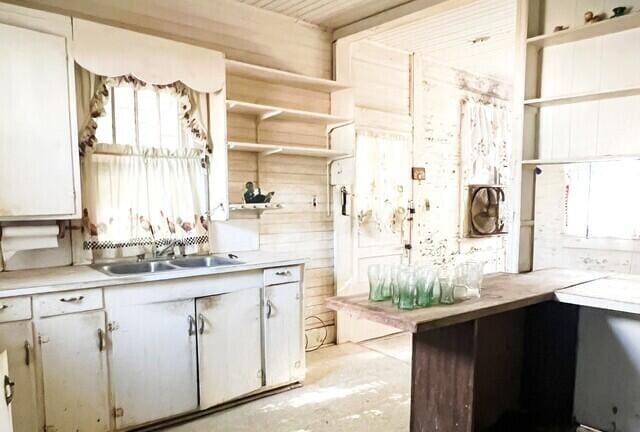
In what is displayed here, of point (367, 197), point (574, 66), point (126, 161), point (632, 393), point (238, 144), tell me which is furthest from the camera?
point (367, 197)

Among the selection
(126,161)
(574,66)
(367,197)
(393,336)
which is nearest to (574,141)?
(574,66)

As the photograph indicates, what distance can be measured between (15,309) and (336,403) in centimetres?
199

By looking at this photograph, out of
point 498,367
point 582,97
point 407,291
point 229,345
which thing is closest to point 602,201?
point 582,97

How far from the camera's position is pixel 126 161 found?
295 cm

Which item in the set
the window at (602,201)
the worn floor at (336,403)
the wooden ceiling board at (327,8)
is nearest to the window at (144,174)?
the wooden ceiling board at (327,8)

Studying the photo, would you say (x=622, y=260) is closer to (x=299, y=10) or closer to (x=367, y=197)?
(x=367, y=197)

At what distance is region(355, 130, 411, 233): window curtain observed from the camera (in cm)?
418

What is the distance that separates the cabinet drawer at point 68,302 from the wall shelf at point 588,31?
301 cm

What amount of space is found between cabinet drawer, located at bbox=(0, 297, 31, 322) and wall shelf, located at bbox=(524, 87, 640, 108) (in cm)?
309

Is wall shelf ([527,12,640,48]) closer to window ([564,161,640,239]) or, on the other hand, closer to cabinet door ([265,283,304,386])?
window ([564,161,640,239])

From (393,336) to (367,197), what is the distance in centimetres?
149

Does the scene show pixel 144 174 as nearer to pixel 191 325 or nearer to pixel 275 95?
pixel 191 325

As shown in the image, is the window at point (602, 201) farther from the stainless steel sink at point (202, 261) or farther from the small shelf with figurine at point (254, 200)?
the stainless steel sink at point (202, 261)

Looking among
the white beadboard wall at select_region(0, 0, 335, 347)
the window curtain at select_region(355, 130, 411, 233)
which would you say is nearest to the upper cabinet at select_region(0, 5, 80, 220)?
the white beadboard wall at select_region(0, 0, 335, 347)
